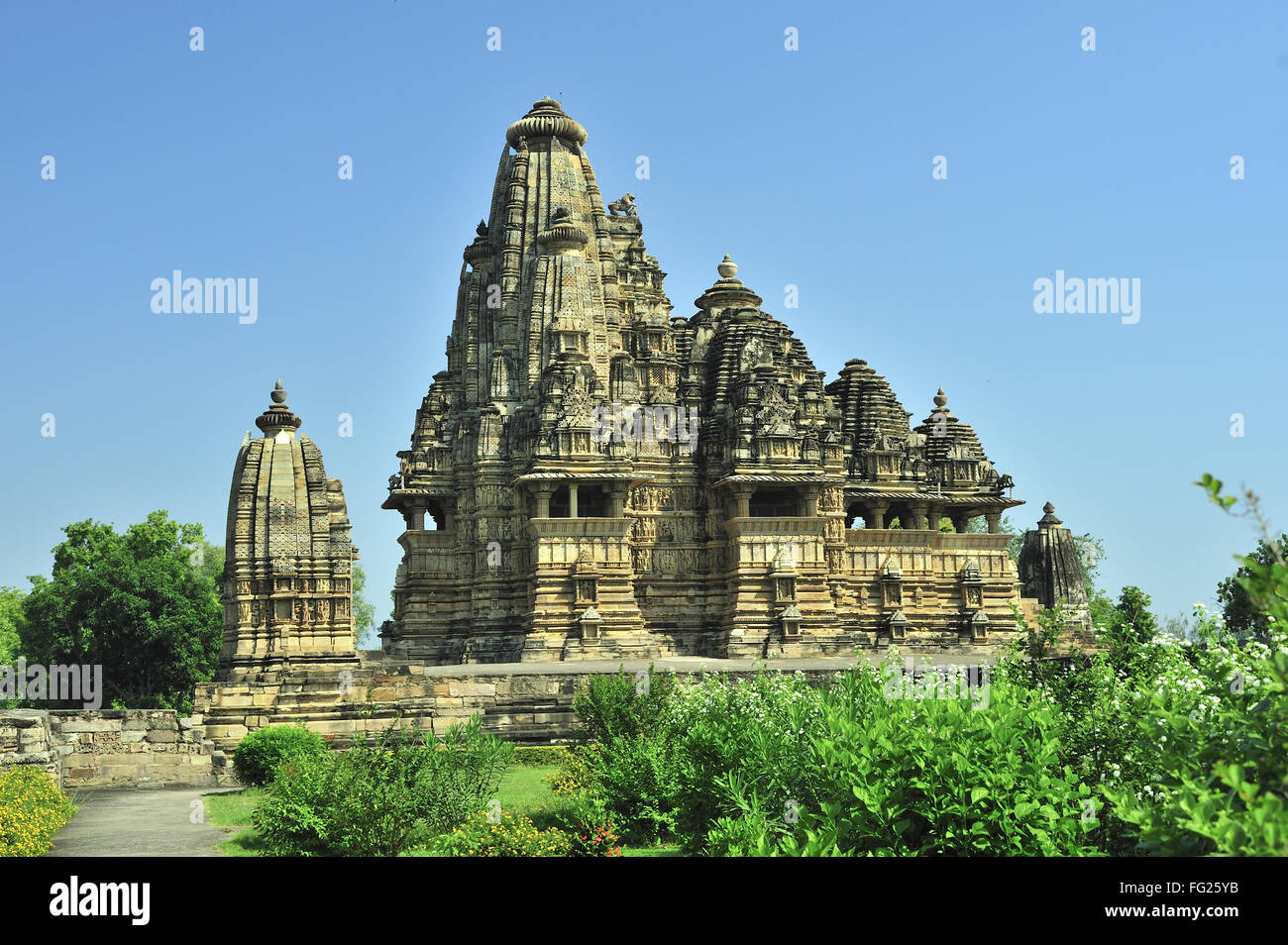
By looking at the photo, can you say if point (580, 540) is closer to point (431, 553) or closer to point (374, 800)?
point (431, 553)

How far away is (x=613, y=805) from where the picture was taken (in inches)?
626

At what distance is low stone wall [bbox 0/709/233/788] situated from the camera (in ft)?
73.4

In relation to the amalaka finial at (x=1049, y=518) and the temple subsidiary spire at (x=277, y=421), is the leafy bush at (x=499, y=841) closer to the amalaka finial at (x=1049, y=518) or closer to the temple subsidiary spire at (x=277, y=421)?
the temple subsidiary spire at (x=277, y=421)

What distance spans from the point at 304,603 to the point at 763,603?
54.8 feet

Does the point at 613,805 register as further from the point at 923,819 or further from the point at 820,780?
Result: the point at 923,819

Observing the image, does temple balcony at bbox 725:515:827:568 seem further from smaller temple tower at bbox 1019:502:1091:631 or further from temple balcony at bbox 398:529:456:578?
smaller temple tower at bbox 1019:502:1091:631

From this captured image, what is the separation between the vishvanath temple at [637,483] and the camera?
3966 cm

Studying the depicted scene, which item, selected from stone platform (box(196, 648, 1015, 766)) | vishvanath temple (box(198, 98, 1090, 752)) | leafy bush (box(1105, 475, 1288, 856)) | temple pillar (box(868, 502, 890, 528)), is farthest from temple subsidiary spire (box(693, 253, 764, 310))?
leafy bush (box(1105, 475, 1288, 856))

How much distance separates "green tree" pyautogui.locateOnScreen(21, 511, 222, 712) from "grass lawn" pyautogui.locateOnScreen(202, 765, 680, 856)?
32.6m

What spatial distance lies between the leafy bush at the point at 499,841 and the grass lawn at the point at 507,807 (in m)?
0.55

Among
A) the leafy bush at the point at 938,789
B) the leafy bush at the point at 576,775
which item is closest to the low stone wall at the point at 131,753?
the leafy bush at the point at 576,775

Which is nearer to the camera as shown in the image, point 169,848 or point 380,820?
point 380,820

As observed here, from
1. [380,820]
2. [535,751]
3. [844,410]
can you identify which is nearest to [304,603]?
[535,751]
